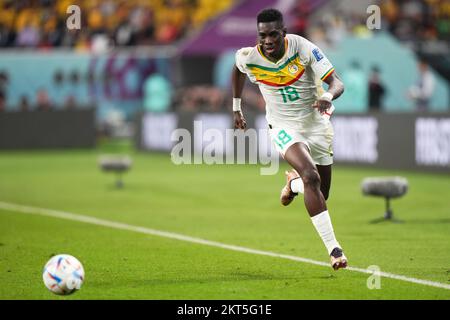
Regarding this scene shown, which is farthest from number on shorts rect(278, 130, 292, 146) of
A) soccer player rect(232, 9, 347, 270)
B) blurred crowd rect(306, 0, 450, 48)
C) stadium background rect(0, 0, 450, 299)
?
blurred crowd rect(306, 0, 450, 48)

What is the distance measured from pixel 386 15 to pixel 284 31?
860 inches

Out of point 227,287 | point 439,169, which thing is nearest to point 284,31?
point 227,287

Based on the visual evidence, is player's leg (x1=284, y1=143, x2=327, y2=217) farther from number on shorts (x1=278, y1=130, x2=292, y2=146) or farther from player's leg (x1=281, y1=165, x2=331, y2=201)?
player's leg (x1=281, y1=165, x2=331, y2=201)

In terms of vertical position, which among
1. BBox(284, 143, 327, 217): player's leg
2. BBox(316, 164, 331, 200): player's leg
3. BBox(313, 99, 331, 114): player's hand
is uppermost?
BBox(313, 99, 331, 114): player's hand

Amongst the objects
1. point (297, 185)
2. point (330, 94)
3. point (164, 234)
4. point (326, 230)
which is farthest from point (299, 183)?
point (164, 234)

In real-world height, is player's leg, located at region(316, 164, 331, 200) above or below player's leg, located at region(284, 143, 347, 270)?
above

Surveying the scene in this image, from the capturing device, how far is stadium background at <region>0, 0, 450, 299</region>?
57.4 feet

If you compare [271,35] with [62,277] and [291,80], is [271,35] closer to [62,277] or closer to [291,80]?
[291,80]

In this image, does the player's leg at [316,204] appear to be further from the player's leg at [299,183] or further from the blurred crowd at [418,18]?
the blurred crowd at [418,18]

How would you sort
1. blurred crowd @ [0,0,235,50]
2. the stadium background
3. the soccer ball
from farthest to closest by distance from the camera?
blurred crowd @ [0,0,235,50] < the stadium background < the soccer ball

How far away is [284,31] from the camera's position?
991cm

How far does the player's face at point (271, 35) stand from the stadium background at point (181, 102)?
2.58 meters

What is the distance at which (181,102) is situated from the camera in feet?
104

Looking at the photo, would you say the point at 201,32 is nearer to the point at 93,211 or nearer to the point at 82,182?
the point at 82,182
